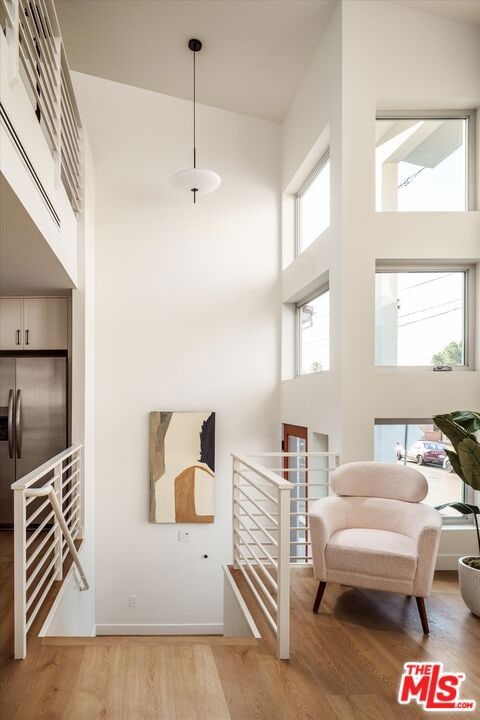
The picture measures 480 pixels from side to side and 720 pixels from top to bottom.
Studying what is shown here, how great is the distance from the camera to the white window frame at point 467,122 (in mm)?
4449

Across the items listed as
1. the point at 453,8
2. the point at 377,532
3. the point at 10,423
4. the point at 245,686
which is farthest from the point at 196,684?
the point at 453,8

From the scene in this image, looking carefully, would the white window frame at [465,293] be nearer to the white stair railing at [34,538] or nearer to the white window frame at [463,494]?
the white window frame at [463,494]

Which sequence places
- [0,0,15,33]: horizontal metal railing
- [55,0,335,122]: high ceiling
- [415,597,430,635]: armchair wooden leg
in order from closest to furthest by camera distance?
[0,0,15,33]: horizontal metal railing < [415,597,430,635]: armchair wooden leg < [55,0,335,122]: high ceiling

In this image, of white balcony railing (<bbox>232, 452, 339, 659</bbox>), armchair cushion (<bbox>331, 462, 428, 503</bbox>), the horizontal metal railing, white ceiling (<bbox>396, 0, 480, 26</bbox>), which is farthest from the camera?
white ceiling (<bbox>396, 0, 480, 26</bbox>)

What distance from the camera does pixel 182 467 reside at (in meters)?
5.93

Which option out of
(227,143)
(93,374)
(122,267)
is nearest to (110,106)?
(227,143)

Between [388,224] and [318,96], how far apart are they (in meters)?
1.45

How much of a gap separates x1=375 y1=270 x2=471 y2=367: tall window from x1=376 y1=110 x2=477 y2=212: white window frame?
24.0 inches

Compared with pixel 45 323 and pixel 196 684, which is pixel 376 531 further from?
pixel 45 323

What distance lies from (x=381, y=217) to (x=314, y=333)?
1470 mm

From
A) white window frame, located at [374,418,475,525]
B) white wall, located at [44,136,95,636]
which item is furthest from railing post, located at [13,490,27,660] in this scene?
white window frame, located at [374,418,475,525]

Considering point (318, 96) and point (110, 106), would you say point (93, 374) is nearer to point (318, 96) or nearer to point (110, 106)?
point (110, 106)

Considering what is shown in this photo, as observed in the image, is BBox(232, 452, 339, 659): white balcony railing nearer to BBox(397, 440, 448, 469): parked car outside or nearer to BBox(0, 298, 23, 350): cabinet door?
BBox(397, 440, 448, 469): parked car outside

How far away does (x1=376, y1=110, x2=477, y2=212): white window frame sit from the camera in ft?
14.6
